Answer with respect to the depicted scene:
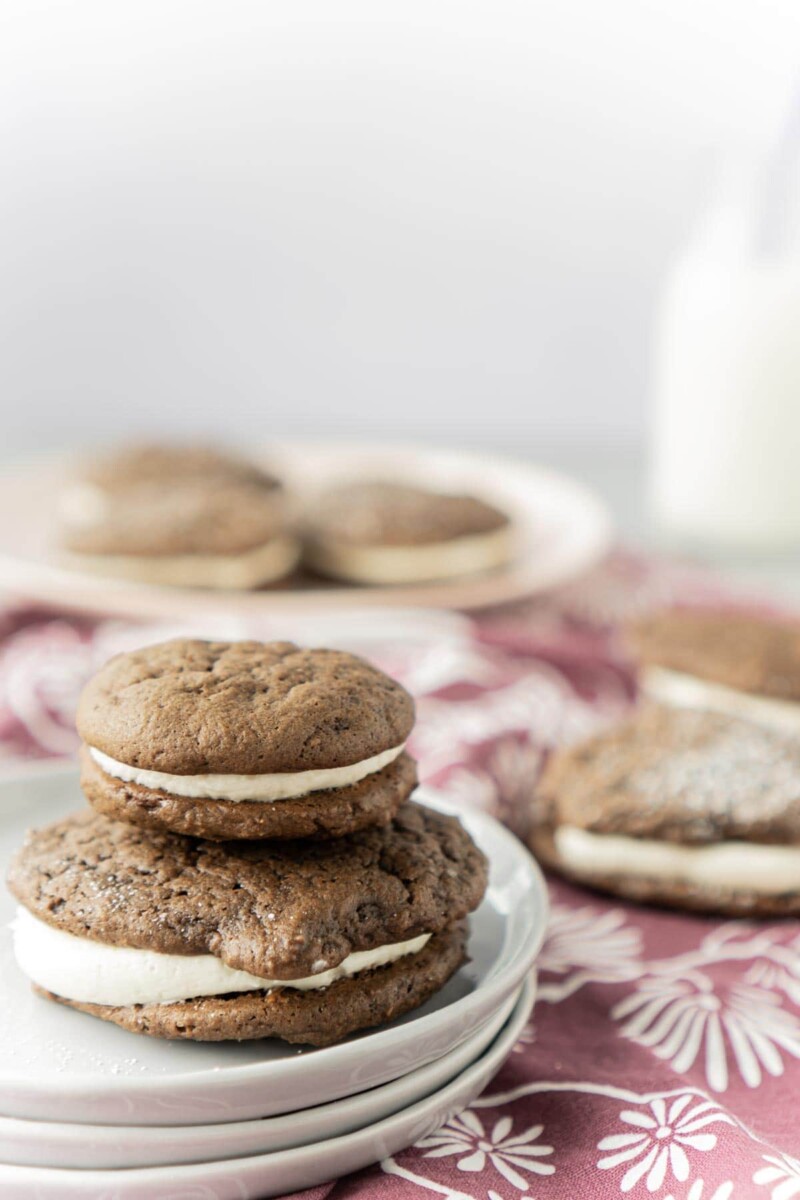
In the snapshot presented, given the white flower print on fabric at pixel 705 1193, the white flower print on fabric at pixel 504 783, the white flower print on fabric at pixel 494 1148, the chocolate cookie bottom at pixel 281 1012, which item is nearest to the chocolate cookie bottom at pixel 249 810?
the chocolate cookie bottom at pixel 281 1012

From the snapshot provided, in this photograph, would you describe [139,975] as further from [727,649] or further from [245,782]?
[727,649]

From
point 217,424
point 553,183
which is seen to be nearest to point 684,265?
point 553,183

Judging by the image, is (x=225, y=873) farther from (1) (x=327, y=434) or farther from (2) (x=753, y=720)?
(1) (x=327, y=434)

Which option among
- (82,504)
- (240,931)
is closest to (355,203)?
(82,504)

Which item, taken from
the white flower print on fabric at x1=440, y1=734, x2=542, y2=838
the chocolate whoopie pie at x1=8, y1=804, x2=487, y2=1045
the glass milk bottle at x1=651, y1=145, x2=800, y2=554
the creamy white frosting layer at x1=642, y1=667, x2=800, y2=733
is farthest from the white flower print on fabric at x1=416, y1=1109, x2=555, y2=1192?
the glass milk bottle at x1=651, y1=145, x2=800, y2=554

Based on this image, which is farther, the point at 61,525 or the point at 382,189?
the point at 382,189

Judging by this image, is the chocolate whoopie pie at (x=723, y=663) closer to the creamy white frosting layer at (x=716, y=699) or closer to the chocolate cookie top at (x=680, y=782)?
the creamy white frosting layer at (x=716, y=699)
